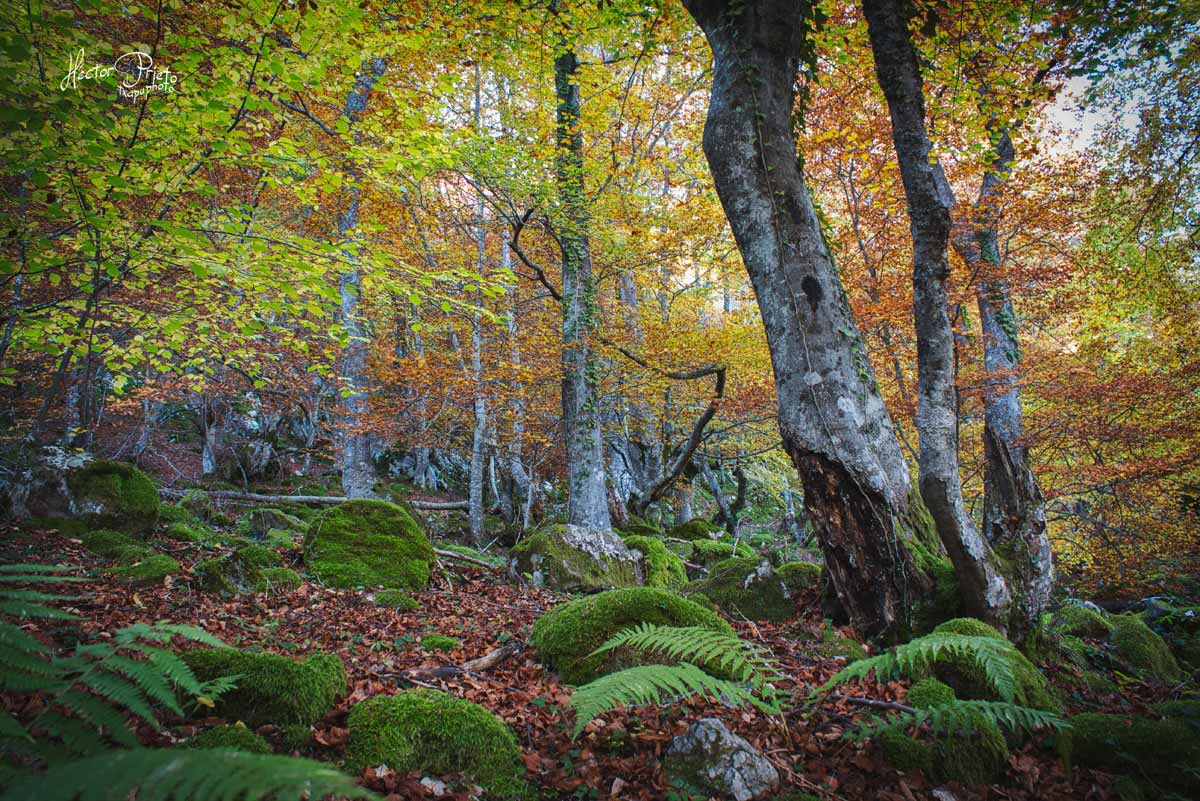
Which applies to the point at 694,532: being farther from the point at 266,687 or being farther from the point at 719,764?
the point at 266,687

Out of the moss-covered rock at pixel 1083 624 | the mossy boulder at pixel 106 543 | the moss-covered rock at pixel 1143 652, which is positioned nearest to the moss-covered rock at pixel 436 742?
the mossy boulder at pixel 106 543

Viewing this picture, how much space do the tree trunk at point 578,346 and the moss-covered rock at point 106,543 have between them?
616 centimetres

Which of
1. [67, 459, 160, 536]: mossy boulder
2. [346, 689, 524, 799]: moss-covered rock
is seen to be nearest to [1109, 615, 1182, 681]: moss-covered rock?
[346, 689, 524, 799]: moss-covered rock

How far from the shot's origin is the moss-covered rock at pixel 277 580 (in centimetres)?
521

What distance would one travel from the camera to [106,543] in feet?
18.3

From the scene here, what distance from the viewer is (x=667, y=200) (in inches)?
481

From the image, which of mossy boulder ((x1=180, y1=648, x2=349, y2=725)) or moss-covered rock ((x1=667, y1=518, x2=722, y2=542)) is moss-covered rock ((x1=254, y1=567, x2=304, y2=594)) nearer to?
mossy boulder ((x1=180, y1=648, x2=349, y2=725))

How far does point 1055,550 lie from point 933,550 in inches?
365

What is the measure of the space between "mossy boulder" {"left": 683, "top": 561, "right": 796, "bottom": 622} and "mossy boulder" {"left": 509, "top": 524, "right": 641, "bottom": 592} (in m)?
1.76

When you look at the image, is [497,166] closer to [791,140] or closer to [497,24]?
[497,24]

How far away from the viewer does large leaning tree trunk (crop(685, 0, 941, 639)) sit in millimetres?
4152

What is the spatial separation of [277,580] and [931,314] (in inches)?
266

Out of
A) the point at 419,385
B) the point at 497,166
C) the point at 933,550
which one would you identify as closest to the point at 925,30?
the point at 933,550

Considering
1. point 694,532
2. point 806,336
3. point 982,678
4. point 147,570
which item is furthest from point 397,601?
point 694,532
